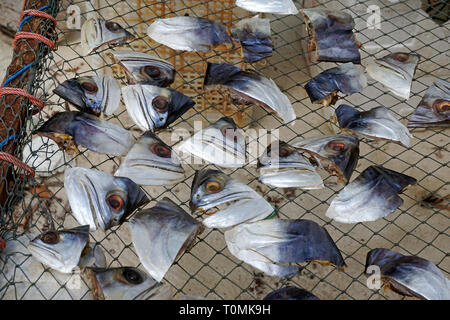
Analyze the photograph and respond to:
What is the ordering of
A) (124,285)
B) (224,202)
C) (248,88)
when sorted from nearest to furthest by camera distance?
(124,285)
(224,202)
(248,88)

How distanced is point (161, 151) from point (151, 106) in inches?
4.0

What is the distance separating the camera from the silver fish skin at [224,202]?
866 mm

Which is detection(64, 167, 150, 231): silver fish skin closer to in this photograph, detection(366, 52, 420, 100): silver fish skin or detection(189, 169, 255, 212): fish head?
detection(189, 169, 255, 212): fish head

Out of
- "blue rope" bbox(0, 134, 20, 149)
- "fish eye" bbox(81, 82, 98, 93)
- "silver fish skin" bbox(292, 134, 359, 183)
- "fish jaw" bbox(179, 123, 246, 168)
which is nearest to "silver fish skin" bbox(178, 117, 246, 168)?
"fish jaw" bbox(179, 123, 246, 168)

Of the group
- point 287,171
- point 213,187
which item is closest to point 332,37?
point 287,171

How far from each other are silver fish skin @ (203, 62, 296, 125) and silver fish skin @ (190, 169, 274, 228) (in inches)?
7.2

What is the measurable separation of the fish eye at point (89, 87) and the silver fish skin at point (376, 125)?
52cm

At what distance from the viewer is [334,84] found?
3.50 feet

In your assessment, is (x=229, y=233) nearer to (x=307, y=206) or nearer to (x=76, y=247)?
(x=76, y=247)

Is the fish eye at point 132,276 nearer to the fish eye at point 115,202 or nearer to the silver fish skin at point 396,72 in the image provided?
the fish eye at point 115,202

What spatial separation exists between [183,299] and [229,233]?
0.14m

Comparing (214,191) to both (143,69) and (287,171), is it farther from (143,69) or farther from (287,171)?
(143,69)
